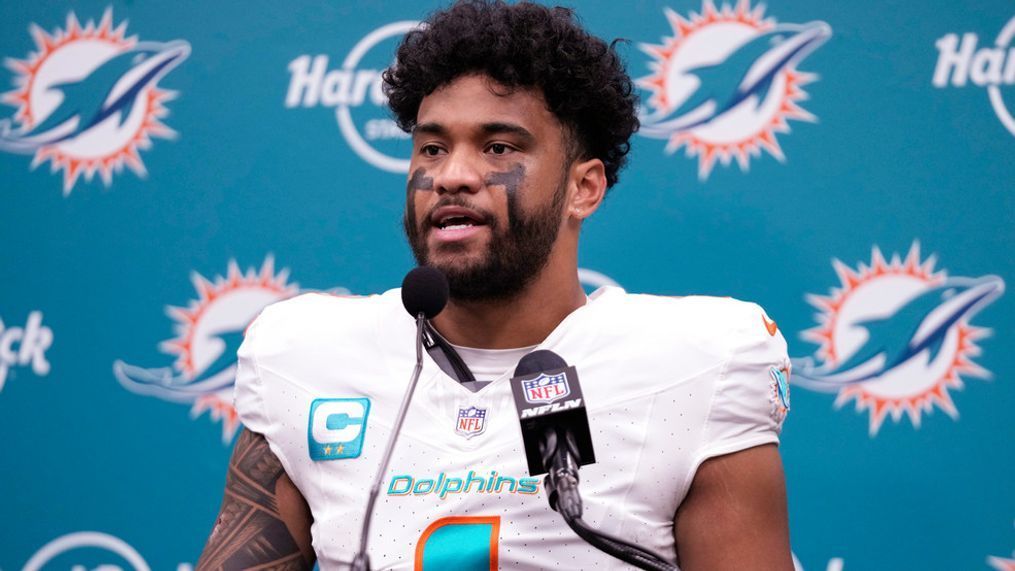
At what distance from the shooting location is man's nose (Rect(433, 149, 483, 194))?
5.22ft

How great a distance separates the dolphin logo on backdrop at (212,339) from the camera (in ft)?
7.94

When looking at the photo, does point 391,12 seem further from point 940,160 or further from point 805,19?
point 940,160

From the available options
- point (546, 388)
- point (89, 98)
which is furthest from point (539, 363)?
point (89, 98)

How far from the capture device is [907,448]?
2188 mm

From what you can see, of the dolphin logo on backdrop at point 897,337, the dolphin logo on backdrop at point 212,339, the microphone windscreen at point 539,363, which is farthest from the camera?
the dolphin logo on backdrop at point 212,339

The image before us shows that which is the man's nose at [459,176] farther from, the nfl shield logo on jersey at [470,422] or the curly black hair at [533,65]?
the nfl shield logo on jersey at [470,422]

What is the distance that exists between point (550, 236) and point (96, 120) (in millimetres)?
1320

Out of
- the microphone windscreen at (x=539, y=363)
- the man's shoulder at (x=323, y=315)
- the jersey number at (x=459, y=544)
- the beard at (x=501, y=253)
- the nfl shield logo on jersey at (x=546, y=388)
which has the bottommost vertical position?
the jersey number at (x=459, y=544)

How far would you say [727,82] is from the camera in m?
2.29

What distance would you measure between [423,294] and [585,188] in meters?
0.61

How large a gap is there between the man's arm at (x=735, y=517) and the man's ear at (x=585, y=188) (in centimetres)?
47

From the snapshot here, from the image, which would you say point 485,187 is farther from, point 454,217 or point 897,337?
point 897,337

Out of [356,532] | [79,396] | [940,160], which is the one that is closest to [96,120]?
[79,396]

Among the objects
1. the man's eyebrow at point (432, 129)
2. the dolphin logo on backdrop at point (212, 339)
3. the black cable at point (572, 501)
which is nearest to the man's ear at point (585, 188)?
the man's eyebrow at point (432, 129)
